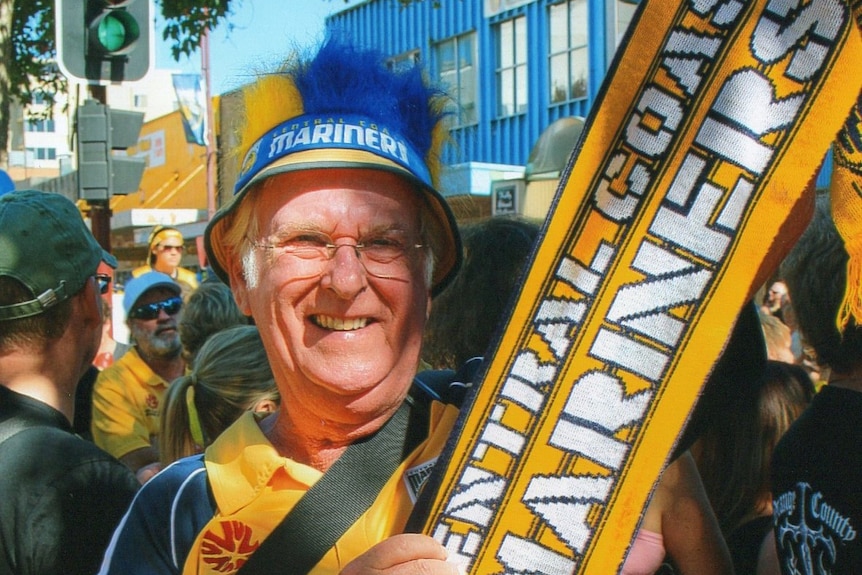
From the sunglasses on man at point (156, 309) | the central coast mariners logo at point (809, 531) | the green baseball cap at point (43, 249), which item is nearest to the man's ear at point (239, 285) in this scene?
the green baseball cap at point (43, 249)

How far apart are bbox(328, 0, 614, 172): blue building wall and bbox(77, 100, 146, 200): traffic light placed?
8700 millimetres

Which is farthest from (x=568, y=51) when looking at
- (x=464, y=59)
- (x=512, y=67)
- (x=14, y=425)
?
(x=14, y=425)

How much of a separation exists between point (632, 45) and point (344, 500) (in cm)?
85

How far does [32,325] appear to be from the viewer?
7.67ft

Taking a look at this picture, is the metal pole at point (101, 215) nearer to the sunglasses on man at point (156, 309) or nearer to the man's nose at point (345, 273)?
the sunglasses on man at point (156, 309)

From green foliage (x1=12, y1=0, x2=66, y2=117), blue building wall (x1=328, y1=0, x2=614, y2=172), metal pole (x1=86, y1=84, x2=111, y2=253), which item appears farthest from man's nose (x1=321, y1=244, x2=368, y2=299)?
blue building wall (x1=328, y1=0, x2=614, y2=172)

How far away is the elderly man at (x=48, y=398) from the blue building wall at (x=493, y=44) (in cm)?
1223

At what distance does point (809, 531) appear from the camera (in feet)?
5.86

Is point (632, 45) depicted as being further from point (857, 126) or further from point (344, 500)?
point (344, 500)

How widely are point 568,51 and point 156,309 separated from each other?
36.5 feet

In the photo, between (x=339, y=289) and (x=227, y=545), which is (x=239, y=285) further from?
(x=227, y=545)

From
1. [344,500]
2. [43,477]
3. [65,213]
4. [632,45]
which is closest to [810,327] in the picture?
[632,45]

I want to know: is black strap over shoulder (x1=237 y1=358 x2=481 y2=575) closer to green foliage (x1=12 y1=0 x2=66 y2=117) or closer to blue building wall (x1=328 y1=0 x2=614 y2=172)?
green foliage (x1=12 y1=0 x2=66 y2=117)

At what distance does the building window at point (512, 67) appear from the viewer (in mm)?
15492
